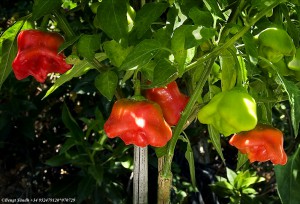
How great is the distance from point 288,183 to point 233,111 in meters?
0.36

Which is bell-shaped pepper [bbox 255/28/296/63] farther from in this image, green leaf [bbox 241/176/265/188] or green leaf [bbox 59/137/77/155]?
green leaf [bbox 241/176/265/188]

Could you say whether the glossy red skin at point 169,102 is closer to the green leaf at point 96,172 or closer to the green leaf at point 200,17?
the green leaf at point 200,17

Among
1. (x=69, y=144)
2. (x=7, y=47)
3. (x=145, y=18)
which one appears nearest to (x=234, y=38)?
(x=145, y=18)

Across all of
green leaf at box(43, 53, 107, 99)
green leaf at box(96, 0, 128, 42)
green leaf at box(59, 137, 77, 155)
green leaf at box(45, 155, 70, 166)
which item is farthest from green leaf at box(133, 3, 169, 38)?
green leaf at box(45, 155, 70, 166)

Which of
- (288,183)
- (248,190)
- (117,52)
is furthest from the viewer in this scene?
(248,190)

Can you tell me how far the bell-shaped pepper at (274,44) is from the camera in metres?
0.68

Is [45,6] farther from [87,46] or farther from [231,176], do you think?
[231,176]

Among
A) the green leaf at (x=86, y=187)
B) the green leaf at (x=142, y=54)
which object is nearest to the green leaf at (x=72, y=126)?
the green leaf at (x=86, y=187)

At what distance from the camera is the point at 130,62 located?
2.10 feet

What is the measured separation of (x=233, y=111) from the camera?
67 cm

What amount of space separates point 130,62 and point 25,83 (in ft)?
3.62

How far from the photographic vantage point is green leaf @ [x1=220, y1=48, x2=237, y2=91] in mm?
743

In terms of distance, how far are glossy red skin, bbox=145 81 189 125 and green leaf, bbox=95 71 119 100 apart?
97 mm

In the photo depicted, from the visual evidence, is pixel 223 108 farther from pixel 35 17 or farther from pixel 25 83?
pixel 25 83
